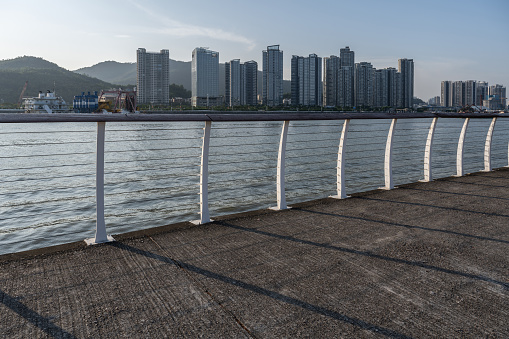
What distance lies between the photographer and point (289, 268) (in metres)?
3.10

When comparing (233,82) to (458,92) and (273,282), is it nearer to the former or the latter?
(458,92)

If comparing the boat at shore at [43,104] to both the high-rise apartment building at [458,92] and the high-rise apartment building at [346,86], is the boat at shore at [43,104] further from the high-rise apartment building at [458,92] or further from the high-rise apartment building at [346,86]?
the high-rise apartment building at [458,92]

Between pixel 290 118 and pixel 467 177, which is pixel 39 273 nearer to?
pixel 290 118

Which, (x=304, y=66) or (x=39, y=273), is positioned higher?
(x=304, y=66)

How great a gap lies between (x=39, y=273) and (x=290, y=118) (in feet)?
9.98

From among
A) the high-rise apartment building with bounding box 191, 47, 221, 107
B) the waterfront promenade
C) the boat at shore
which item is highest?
the high-rise apartment building with bounding box 191, 47, 221, 107

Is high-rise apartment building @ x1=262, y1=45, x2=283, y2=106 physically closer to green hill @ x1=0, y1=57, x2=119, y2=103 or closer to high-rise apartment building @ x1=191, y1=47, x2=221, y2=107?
high-rise apartment building @ x1=191, y1=47, x2=221, y2=107

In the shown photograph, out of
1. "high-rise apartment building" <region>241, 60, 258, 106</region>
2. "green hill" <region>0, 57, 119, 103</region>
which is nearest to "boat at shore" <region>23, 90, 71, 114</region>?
"green hill" <region>0, 57, 119, 103</region>

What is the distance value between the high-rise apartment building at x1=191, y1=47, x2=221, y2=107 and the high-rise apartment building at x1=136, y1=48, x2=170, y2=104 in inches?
500

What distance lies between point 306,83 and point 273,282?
168216 millimetres

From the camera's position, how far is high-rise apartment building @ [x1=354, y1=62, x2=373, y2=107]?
162500 millimetres

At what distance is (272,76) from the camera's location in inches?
6993

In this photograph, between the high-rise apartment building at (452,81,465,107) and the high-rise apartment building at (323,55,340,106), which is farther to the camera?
the high-rise apartment building at (452,81,465,107)

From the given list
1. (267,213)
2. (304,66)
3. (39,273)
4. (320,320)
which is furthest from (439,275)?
(304,66)
